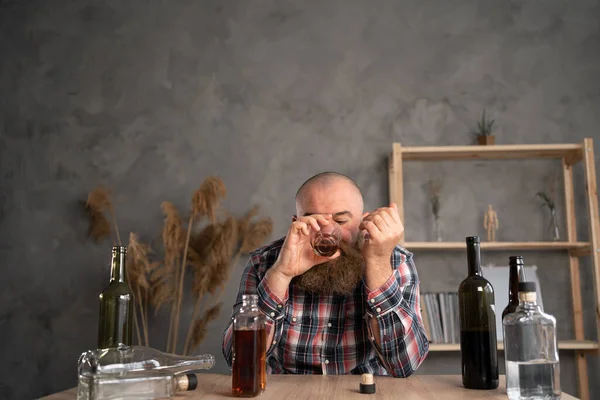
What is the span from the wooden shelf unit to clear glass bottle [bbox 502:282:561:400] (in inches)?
69.9

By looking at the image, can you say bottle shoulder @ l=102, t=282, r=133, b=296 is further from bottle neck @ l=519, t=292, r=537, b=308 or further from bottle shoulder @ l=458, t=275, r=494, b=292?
bottle neck @ l=519, t=292, r=537, b=308

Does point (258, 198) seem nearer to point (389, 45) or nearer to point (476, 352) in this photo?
point (389, 45)

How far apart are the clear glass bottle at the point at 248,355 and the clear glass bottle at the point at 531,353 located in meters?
0.47

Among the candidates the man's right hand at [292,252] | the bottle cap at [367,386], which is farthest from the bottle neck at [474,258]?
the man's right hand at [292,252]

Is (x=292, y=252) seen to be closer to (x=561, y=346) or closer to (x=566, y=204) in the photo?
(x=561, y=346)

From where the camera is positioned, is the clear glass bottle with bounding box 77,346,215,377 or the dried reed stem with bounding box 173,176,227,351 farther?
the dried reed stem with bounding box 173,176,227,351

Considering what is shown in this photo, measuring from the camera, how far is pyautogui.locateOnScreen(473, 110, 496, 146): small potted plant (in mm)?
3100

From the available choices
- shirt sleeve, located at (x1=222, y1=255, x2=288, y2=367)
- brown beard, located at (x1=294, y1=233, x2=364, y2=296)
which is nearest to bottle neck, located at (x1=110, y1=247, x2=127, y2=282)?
shirt sleeve, located at (x1=222, y1=255, x2=288, y2=367)

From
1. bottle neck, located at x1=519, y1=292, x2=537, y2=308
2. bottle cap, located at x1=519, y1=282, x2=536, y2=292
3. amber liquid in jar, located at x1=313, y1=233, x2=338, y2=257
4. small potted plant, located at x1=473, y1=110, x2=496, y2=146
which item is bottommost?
bottle neck, located at x1=519, y1=292, x2=537, y2=308

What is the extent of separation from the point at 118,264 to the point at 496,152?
7.26ft

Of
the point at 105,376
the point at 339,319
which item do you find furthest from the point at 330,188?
the point at 105,376

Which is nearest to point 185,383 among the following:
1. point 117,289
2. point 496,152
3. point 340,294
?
point 117,289

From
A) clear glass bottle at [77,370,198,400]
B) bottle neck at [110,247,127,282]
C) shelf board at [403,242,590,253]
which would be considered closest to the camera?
clear glass bottle at [77,370,198,400]

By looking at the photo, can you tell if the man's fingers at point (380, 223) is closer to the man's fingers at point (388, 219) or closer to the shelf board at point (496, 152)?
the man's fingers at point (388, 219)
